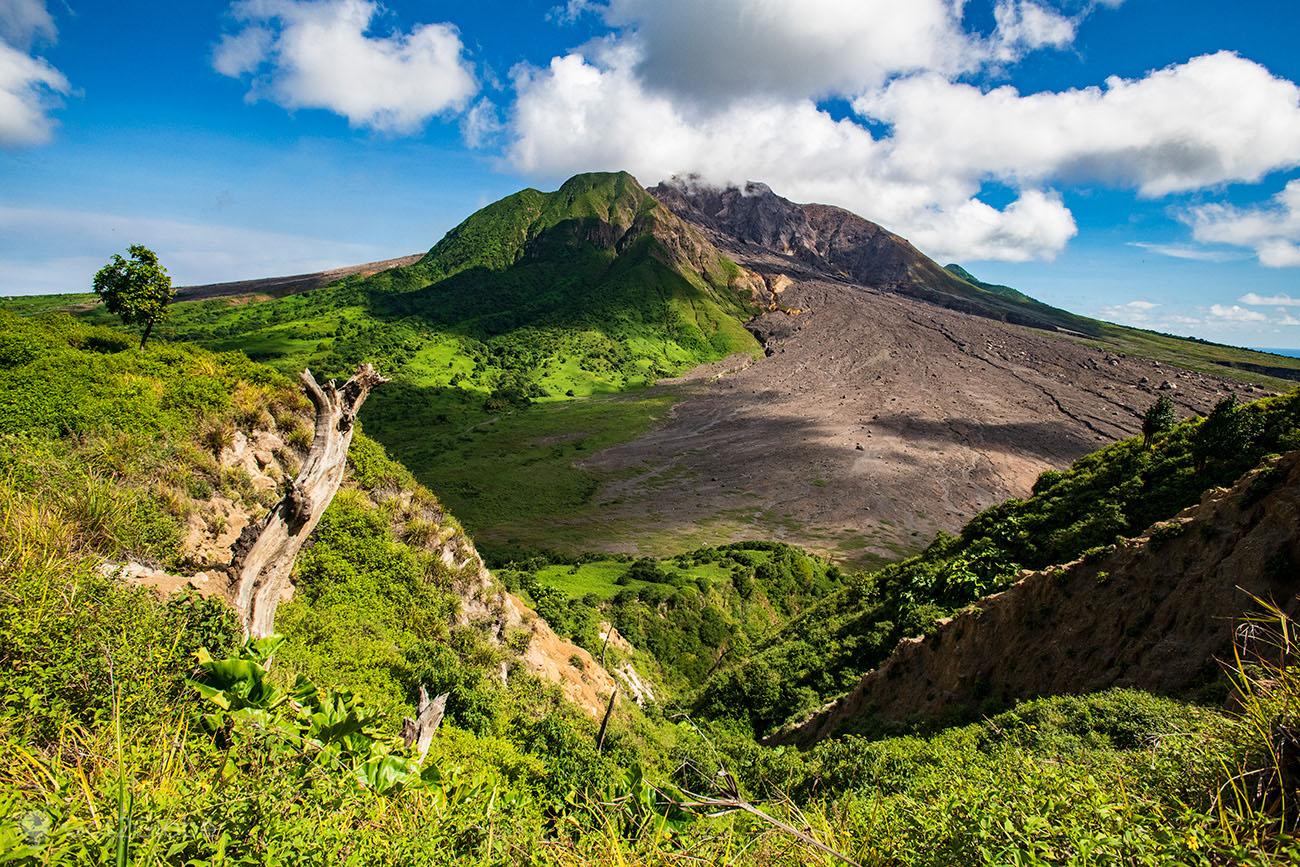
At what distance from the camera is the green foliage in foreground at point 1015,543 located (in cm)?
1537

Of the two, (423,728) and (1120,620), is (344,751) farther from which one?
(1120,620)

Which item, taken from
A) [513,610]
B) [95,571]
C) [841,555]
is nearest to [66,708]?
[95,571]

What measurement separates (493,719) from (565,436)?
75.4m

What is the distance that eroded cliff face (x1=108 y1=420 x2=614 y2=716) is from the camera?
10.3 metres

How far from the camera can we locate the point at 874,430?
8456cm

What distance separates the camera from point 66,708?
365 cm

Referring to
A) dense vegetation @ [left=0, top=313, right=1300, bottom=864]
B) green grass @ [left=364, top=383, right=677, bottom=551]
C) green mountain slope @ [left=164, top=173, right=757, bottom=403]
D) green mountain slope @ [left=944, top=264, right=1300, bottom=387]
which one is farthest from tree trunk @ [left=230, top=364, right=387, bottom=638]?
green mountain slope @ [left=944, top=264, right=1300, bottom=387]

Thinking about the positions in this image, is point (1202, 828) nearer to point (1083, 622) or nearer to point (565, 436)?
point (1083, 622)

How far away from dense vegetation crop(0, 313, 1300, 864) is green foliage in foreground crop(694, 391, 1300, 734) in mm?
6679

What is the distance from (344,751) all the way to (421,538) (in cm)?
1148

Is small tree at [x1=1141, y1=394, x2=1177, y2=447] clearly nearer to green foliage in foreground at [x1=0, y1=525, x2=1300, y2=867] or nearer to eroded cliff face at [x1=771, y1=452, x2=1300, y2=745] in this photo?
eroded cliff face at [x1=771, y1=452, x2=1300, y2=745]

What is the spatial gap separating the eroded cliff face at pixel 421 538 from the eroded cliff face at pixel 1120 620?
7287 mm

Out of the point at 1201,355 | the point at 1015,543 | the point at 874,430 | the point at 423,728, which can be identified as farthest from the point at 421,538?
the point at 1201,355

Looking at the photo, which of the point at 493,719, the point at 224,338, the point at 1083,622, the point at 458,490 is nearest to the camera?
the point at 493,719
